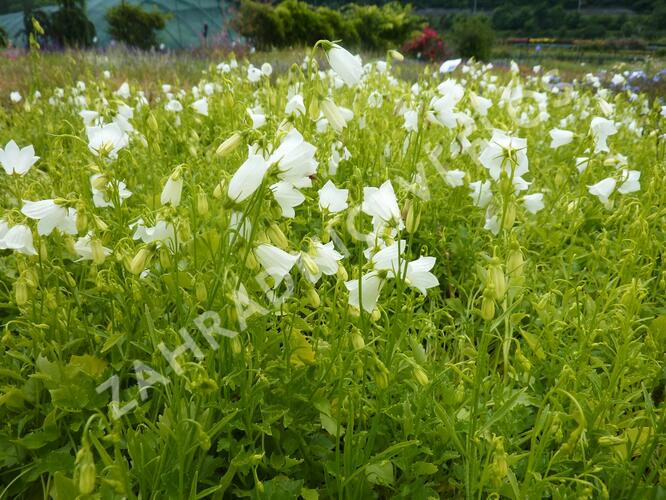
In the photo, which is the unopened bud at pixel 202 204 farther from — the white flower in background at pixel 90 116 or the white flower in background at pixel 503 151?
the white flower in background at pixel 90 116

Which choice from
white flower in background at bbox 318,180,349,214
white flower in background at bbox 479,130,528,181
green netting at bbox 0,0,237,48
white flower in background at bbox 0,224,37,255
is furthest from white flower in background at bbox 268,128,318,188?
green netting at bbox 0,0,237,48

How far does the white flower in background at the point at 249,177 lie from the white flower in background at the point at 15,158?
98 cm

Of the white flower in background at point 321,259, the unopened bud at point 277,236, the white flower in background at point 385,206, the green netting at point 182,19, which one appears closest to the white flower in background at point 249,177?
the unopened bud at point 277,236

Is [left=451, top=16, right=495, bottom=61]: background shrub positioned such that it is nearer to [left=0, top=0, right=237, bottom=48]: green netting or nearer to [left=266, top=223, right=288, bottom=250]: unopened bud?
[left=0, top=0, right=237, bottom=48]: green netting

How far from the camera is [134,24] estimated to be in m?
18.9

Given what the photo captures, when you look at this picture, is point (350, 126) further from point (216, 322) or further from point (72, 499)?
point (72, 499)

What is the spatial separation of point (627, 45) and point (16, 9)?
63.4 feet

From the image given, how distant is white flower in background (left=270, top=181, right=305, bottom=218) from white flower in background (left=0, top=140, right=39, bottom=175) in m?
0.95

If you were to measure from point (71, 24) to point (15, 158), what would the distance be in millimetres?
18315

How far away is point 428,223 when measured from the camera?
272cm

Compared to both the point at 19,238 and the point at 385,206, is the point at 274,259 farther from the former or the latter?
the point at 19,238

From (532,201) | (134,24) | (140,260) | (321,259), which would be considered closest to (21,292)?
(140,260)

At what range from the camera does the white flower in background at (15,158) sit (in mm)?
1687

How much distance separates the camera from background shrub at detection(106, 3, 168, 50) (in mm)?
18703
